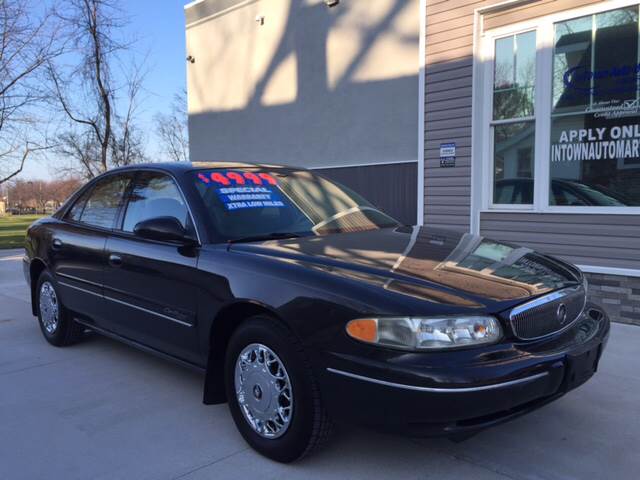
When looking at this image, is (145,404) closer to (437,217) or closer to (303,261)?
(303,261)

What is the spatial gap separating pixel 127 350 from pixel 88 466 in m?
2.11

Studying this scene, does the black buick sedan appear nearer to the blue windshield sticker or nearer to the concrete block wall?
the blue windshield sticker

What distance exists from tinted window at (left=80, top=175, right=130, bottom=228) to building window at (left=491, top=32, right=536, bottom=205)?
14.4 feet

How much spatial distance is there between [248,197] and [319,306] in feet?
4.25

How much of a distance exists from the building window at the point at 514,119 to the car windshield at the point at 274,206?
9.47ft

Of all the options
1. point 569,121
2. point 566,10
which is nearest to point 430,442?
point 569,121

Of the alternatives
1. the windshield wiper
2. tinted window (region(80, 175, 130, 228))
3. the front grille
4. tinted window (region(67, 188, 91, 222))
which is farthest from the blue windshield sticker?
tinted window (region(67, 188, 91, 222))

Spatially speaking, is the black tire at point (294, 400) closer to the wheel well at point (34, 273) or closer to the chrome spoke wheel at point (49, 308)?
the chrome spoke wheel at point (49, 308)

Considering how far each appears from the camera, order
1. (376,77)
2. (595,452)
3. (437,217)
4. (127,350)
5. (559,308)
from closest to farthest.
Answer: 1. (559,308)
2. (595,452)
3. (127,350)
4. (437,217)
5. (376,77)

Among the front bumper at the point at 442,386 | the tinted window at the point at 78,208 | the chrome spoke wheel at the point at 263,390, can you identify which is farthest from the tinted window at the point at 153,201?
the front bumper at the point at 442,386

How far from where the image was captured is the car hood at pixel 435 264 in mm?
2578

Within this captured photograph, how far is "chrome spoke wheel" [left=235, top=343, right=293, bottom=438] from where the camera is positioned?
9.24 ft

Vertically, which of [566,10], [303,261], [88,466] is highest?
[566,10]

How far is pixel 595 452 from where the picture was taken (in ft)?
9.73
